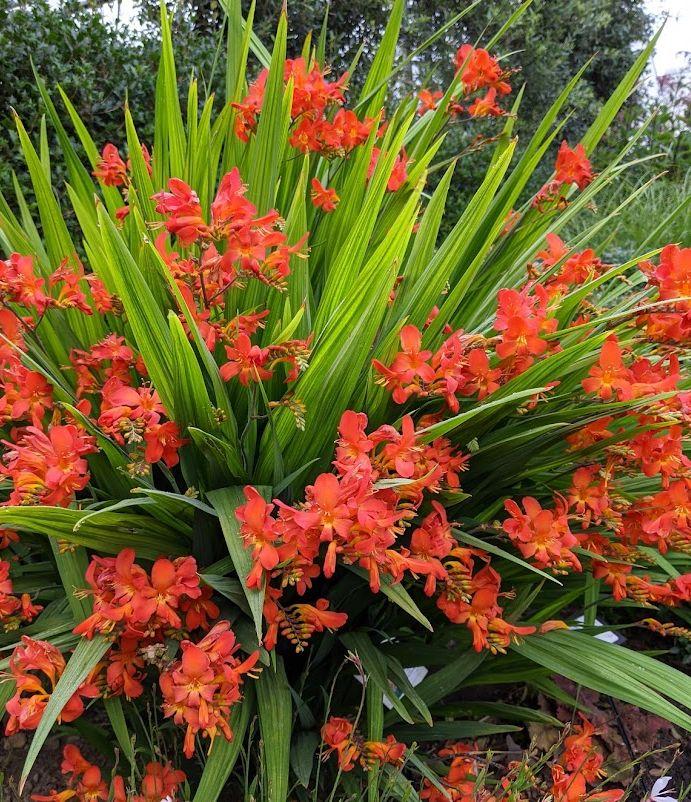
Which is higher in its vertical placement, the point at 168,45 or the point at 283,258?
the point at 168,45

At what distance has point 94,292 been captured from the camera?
48.5 inches

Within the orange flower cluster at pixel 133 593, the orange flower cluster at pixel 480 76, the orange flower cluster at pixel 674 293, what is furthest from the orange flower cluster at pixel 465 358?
the orange flower cluster at pixel 480 76

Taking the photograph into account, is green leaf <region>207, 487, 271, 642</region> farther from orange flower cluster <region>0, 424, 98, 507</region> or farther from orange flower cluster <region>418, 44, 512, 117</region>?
orange flower cluster <region>418, 44, 512, 117</region>

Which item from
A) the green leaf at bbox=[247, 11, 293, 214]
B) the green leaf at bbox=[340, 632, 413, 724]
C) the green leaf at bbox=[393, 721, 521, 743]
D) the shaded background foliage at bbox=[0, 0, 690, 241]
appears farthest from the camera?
the shaded background foliage at bbox=[0, 0, 690, 241]

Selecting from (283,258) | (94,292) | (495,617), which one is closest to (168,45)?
(94,292)

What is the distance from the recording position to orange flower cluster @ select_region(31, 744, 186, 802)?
3.63ft

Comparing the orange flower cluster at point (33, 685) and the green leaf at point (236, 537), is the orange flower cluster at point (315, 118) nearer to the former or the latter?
the green leaf at point (236, 537)

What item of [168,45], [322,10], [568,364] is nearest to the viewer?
[568,364]

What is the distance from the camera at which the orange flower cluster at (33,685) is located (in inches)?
37.6

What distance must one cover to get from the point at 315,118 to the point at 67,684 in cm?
119

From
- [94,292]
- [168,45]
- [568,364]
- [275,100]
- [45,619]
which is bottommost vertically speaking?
[45,619]

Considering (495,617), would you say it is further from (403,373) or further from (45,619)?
(45,619)

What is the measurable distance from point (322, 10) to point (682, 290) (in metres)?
4.09

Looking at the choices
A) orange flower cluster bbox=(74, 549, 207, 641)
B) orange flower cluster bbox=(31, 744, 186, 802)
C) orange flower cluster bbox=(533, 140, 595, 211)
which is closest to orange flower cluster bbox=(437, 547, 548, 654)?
orange flower cluster bbox=(74, 549, 207, 641)
